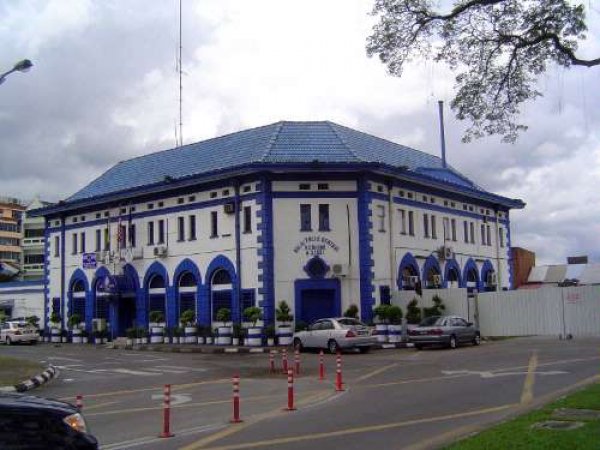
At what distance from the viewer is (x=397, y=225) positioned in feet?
129

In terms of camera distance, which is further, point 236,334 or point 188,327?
point 188,327

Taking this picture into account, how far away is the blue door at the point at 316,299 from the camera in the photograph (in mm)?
36188

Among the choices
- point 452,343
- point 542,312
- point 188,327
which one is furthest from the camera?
point 188,327

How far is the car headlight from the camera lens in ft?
22.2

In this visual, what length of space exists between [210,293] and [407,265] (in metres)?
10.4

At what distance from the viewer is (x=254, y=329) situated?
35.3 m

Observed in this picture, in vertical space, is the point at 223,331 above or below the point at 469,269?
below

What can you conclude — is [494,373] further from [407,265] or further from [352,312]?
[407,265]

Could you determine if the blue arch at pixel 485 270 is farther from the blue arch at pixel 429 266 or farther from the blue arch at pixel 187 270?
the blue arch at pixel 187 270

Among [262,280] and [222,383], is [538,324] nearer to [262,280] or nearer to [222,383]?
[262,280]

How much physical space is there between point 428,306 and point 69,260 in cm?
2348

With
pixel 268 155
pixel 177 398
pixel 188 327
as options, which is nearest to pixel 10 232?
pixel 188 327

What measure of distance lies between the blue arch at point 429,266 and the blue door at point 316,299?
6886 millimetres

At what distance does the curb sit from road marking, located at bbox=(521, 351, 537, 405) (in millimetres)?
12299
